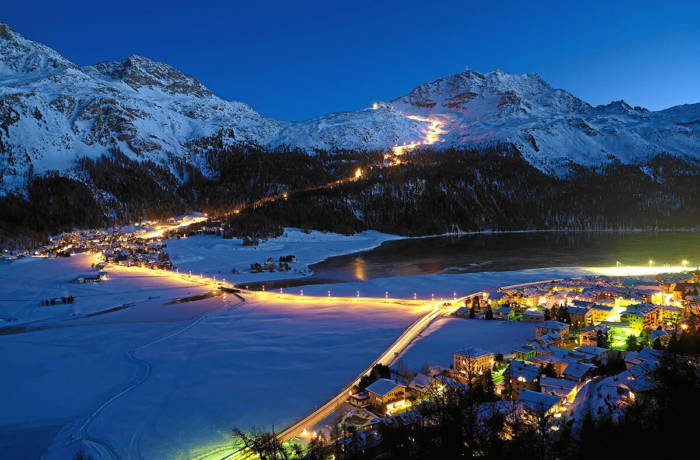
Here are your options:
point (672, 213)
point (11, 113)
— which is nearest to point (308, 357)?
point (11, 113)

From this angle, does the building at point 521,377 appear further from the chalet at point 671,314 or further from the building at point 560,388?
the chalet at point 671,314

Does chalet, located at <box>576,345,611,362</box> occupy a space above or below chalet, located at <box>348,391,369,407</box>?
above

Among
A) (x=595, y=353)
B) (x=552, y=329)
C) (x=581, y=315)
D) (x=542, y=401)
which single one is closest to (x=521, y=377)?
(x=542, y=401)

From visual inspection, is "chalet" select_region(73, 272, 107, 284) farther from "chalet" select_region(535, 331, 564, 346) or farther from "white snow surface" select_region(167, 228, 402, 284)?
"chalet" select_region(535, 331, 564, 346)

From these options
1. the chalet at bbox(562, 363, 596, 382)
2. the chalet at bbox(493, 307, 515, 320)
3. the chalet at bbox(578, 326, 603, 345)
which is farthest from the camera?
the chalet at bbox(493, 307, 515, 320)

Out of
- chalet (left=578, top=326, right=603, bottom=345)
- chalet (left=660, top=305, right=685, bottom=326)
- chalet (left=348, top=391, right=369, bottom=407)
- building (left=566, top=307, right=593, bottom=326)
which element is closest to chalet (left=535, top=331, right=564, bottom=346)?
chalet (left=578, top=326, right=603, bottom=345)

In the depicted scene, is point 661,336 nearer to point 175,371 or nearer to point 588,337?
point 588,337

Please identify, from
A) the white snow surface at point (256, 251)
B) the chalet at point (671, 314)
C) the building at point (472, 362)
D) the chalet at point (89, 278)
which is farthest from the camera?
the white snow surface at point (256, 251)

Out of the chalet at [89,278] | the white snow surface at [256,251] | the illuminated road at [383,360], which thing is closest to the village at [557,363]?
the illuminated road at [383,360]
